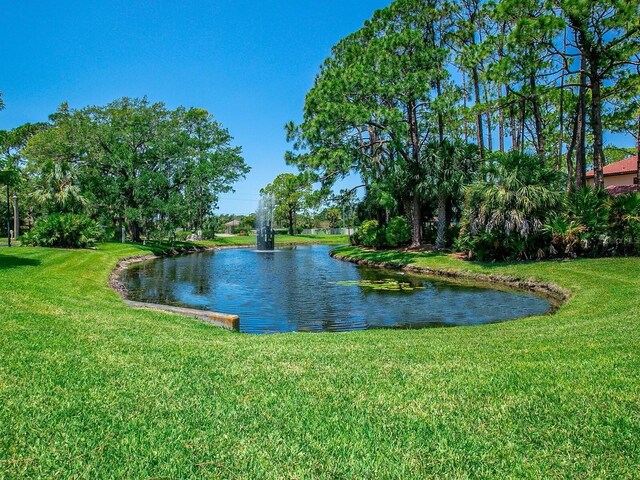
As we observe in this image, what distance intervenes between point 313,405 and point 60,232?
2799cm

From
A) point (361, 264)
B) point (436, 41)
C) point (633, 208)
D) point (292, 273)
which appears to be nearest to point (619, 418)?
point (633, 208)

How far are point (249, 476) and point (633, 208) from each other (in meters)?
19.3

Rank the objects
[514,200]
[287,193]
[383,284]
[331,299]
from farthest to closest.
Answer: [287,193] < [514,200] < [383,284] < [331,299]

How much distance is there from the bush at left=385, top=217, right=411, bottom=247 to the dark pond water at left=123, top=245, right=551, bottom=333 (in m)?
10.6

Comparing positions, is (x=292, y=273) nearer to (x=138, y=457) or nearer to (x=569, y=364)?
(x=569, y=364)

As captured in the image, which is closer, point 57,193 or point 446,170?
point 446,170

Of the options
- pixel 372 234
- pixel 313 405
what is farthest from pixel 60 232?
pixel 313 405

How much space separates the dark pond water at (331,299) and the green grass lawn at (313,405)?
13.6 feet

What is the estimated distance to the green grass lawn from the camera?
296cm

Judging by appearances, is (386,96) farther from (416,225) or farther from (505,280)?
(505,280)

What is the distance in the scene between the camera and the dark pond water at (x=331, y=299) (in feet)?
36.9

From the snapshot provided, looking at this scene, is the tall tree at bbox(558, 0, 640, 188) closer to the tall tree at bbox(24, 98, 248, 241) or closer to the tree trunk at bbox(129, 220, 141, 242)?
the tall tree at bbox(24, 98, 248, 241)

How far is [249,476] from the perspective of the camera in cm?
282

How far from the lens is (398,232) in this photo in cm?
3322
